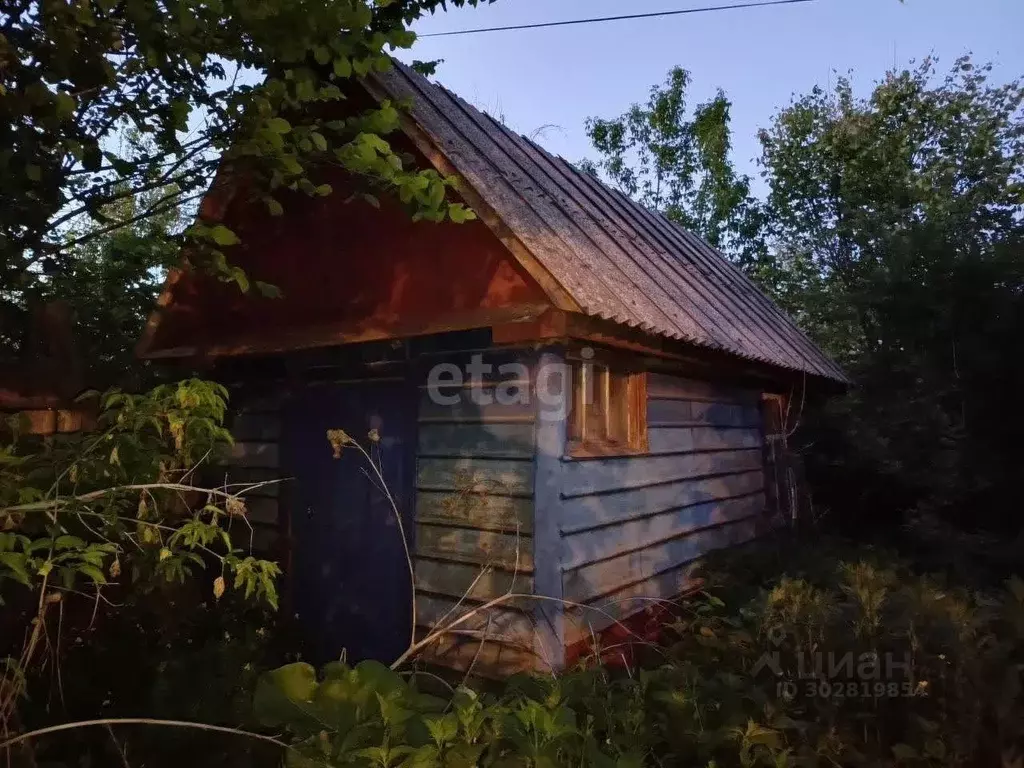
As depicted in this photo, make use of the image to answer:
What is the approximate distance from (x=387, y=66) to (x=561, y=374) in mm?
2132

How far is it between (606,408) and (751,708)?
243 centimetres

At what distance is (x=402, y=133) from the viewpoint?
485cm

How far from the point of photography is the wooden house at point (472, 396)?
4.46 m

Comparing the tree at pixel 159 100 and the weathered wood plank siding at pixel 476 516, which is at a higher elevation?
the tree at pixel 159 100

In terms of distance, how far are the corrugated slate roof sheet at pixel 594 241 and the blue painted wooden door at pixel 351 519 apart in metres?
1.60

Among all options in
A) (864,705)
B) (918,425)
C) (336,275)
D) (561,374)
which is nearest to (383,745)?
(864,705)

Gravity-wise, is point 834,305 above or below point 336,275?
above

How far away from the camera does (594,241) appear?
18.7 feet

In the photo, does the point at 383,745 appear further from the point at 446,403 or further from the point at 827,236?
the point at 827,236

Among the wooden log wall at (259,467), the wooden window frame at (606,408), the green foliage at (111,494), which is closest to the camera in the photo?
the green foliage at (111,494)

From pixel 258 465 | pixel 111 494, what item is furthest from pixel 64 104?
pixel 258 465

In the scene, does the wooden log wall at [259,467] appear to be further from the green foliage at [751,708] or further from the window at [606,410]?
the green foliage at [751,708]

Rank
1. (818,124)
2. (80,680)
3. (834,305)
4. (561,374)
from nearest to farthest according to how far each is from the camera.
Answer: (80,680), (561,374), (834,305), (818,124)

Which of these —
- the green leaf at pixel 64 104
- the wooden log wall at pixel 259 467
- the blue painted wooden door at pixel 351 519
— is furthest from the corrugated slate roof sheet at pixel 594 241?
the wooden log wall at pixel 259 467
